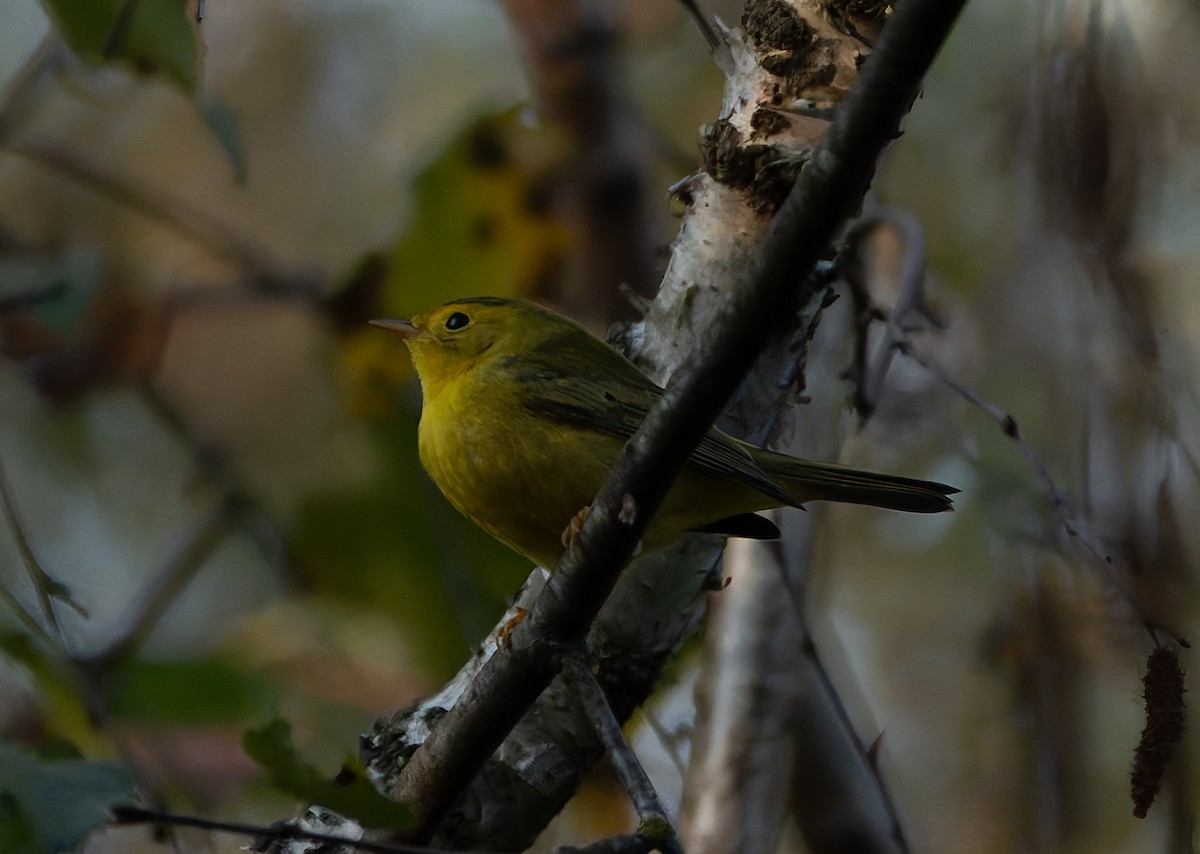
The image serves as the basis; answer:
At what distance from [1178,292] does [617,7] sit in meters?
3.46

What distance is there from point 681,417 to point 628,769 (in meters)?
0.64

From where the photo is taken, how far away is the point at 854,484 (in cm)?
323

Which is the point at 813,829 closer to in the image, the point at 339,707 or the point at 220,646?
the point at 339,707

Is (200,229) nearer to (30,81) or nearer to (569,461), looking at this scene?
(30,81)

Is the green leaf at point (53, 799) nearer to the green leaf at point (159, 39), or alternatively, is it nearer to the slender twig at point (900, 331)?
the green leaf at point (159, 39)

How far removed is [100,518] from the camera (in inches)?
305

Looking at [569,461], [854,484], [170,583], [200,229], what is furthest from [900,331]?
[200,229]

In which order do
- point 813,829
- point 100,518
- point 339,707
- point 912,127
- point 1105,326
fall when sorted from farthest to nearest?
point 100,518 < point 912,127 < point 339,707 < point 1105,326 < point 813,829

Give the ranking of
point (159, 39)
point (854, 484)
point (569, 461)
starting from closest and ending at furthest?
1. point (159, 39)
2. point (569, 461)
3. point (854, 484)

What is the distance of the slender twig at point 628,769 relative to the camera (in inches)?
73.4

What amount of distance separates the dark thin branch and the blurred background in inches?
21.8

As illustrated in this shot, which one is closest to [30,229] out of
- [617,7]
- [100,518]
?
[100,518]

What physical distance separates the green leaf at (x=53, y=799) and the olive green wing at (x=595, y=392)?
5.14ft

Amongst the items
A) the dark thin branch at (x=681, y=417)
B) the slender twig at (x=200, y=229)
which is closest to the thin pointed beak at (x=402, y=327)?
the dark thin branch at (x=681, y=417)
